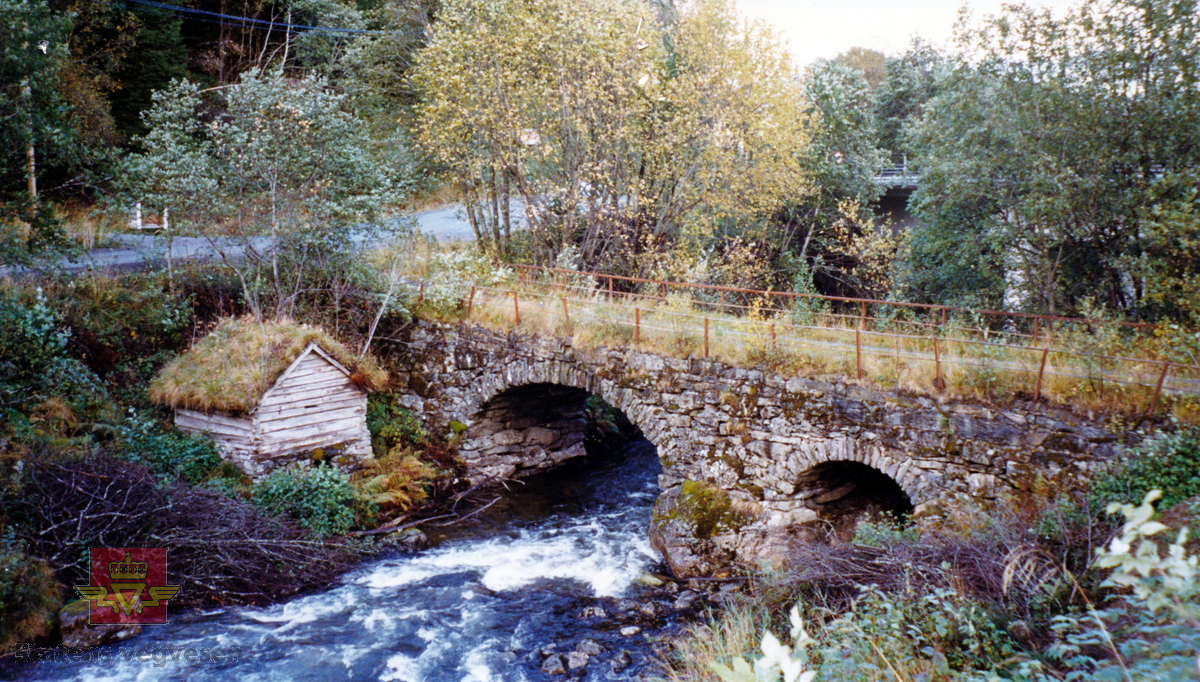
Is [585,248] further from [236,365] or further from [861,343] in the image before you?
[236,365]

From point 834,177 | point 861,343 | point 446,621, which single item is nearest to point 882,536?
point 861,343

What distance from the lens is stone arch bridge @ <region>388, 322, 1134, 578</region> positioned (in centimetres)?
970

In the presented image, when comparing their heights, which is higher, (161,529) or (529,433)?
(161,529)

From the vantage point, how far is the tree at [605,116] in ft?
56.1

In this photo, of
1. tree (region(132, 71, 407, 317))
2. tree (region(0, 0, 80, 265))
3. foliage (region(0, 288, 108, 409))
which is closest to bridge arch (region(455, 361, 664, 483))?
tree (region(132, 71, 407, 317))

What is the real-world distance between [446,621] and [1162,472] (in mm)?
9360

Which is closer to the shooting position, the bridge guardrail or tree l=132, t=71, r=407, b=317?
the bridge guardrail

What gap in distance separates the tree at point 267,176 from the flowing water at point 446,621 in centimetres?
641

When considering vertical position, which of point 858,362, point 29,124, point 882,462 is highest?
point 29,124

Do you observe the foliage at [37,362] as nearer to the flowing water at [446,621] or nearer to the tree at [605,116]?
the flowing water at [446,621]

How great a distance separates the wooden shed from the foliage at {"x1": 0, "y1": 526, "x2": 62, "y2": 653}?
394cm

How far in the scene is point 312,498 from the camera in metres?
12.8

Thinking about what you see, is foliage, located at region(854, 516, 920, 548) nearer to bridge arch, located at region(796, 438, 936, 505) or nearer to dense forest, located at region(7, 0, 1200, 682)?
dense forest, located at region(7, 0, 1200, 682)

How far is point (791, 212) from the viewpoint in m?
23.4
